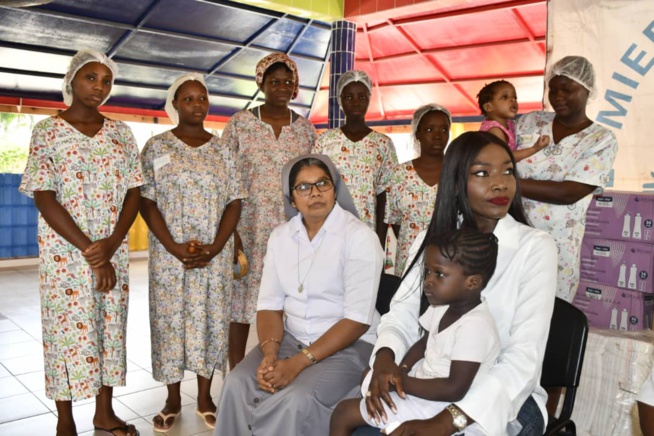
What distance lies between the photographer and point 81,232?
2.88 metres

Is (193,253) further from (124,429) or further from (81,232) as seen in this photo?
(124,429)

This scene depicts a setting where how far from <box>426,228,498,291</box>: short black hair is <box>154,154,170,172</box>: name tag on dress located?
196 centimetres

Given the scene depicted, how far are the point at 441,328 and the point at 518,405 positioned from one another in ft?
0.98

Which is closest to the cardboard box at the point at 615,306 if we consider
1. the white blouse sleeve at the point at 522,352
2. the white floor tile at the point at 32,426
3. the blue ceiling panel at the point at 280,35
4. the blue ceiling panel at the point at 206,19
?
the white blouse sleeve at the point at 522,352

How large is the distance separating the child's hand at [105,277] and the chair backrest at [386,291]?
1412 millimetres

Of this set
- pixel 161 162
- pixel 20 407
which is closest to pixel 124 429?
pixel 20 407

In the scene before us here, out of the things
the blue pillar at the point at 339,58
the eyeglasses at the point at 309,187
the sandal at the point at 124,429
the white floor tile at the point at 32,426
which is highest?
the blue pillar at the point at 339,58

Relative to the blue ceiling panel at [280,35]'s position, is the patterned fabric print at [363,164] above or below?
below

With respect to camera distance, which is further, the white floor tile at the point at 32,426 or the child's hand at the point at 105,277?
the white floor tile at the point at 32,426

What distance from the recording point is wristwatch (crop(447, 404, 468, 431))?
159 centimetres

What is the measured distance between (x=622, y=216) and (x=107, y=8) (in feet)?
20.3

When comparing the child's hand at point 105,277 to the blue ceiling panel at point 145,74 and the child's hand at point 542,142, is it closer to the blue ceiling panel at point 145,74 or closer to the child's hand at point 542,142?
the child's hand at point 542,142

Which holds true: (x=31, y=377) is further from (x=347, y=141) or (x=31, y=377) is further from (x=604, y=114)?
(x=604, y=114)

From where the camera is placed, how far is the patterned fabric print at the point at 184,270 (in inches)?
128
